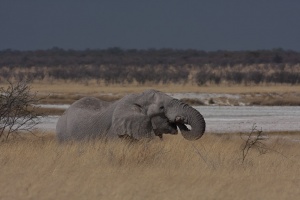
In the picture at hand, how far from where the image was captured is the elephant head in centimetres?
1620

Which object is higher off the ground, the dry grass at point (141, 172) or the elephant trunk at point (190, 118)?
the elephant trunk at point (190, 118)

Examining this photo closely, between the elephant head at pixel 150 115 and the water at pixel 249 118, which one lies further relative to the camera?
the water at pixel 249 118

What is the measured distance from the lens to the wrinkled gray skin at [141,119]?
53.4 ft

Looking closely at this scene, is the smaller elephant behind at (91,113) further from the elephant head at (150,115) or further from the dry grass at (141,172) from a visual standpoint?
the dry grass at (141,172)

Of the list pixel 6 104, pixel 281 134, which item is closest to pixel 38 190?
pixel 6 104

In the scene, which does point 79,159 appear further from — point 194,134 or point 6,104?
point 6,104

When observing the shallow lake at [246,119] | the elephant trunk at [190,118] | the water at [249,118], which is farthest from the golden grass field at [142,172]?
the water at [249,118]

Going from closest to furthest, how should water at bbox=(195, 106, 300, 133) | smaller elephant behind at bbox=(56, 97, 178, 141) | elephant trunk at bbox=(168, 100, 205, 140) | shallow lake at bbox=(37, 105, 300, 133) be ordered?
elephant trunk at bbox=(168, 100, 205, 140)
smaller elephant behind at bbox=(56, 97, 178, 141)
shallow lake at bbox=(37, 105, 300, 133)
water at bbox=(195, 106, 300, 133)

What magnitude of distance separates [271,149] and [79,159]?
5.35 meters

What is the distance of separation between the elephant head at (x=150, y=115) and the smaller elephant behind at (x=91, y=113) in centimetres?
6

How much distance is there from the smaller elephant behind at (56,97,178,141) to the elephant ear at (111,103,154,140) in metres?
0.14

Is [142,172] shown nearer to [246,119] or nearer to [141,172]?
[141,172]

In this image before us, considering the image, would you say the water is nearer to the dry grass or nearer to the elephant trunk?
the elephant trunk

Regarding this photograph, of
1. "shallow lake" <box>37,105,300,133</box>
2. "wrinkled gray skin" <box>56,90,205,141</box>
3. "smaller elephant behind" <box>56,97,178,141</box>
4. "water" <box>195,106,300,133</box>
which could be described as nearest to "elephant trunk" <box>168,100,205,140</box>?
"wrinkled gray skin" <box>56,90,205,141</box>
